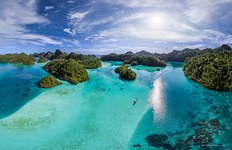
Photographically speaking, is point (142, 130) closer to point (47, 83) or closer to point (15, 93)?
point (47, 83)

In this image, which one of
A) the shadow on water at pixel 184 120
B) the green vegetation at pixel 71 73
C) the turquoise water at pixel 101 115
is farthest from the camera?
the green vegetation at pixel 71 73

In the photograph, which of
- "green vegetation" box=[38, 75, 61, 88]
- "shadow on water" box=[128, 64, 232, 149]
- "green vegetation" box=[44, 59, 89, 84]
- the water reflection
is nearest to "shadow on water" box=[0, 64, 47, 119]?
"green vegetation" box=[38, 75, 61, 88]

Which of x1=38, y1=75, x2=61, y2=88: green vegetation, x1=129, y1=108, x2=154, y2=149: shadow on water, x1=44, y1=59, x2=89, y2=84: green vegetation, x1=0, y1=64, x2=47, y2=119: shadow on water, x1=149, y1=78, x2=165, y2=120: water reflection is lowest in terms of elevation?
x1=129, y1=108, x2=154, y2=149: shadow on water

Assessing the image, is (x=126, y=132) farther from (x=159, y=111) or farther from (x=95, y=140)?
(x=159, y=111)

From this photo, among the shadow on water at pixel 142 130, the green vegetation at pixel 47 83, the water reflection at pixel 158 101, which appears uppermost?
the green vegetation at pixel 47 83

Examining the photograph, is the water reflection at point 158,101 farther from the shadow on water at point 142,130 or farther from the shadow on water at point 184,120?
the shadow on water at point 142,130

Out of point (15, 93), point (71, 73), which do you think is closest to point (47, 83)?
point (15, 93)

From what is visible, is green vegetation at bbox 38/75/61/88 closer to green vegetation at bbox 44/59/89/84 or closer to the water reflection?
green vegetation at bbox 44/59/89/84

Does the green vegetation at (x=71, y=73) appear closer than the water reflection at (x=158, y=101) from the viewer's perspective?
No

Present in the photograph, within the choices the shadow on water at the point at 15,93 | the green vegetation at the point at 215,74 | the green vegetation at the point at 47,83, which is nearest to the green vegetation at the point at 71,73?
the green vegetation at the point at 47,83
